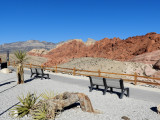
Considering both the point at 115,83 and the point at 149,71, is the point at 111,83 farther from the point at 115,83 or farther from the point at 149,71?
the point at 149,71

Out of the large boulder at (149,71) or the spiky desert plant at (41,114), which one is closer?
the spiky desert plant at (41,114)

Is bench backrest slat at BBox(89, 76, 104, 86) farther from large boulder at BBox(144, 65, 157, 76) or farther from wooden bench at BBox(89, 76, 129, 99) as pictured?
large boulder at BBox(144, 65, 157, 76)

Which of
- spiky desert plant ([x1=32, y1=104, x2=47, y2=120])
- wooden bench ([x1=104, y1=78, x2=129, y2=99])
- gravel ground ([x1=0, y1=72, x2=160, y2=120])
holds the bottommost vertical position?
gravel ground ([x1=0, y1=72, x2=160, y2=120])

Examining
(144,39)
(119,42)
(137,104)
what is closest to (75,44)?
(119,42)

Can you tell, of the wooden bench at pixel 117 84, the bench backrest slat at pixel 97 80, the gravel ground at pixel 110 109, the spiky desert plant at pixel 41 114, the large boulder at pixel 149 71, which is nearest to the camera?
the spiky desert plant at pixel 41 114

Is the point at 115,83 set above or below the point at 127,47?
below

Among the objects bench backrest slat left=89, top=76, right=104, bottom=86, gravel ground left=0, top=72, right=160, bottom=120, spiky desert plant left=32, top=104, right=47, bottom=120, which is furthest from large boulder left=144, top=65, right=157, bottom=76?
spiky desert plant left=32, top=104, right=47, bottom=120

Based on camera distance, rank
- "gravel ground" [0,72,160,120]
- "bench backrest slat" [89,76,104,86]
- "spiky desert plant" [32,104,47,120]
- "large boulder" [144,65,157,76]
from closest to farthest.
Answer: "spiky desert plant" [32,104,47,120], "gravel ground" [0,72,160,120], "bench backrest slat" [89,76,104,86], "large boulder" [144,65,157,76]

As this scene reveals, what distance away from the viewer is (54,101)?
18.6ft

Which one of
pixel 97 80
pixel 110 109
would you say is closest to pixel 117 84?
pixel 97 80

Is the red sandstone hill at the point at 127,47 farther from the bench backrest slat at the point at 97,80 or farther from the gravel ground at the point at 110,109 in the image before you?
the gravel ground at the point at 110,109

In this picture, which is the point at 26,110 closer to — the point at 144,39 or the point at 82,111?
the point at 82,111

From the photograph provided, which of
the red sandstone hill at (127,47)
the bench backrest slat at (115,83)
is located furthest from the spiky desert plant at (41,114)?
the red sandstone hill at (127,47)

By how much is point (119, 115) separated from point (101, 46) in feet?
194
